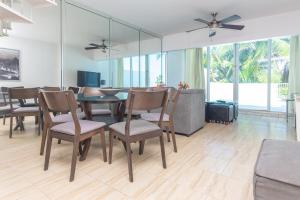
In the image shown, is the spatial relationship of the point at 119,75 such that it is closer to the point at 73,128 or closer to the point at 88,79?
the point at 88,79

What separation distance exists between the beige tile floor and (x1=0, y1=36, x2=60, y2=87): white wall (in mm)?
1426

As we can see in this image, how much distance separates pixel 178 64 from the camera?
6.57 m

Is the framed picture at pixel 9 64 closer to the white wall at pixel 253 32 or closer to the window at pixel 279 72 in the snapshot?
the white wall at pixel 253 32

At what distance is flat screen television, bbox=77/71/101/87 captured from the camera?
399 cm

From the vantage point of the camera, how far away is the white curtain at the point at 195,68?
20.2ft

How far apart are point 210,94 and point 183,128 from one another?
3.73 m

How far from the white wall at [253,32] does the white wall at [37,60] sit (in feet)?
11.8

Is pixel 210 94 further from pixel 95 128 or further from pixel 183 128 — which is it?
pixel 95 128

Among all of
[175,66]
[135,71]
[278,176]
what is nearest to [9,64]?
[135,71]

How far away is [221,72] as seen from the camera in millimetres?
6211

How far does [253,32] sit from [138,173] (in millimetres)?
4451

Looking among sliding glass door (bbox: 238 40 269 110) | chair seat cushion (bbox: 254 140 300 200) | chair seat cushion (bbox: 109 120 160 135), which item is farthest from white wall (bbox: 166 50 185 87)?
chair seat cushion (bbox: 254 140 300 200)

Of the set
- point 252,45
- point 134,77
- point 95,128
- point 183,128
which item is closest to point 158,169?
Answer: point 95,128

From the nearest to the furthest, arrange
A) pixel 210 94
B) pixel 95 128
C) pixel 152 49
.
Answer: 1. pixel 95 128
2. pixel 152 49
3. pixel 210 94
